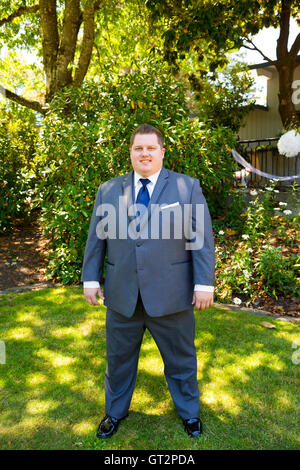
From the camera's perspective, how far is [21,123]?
9383mm

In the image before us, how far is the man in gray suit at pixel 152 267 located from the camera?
2621 millimetres

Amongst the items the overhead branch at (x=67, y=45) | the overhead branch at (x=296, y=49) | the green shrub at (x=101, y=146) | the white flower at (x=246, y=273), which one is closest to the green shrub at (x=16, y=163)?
the overhead branch at (x=67, y=45)

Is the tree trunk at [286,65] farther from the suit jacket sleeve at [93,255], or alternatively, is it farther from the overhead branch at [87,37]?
the suit jacket sleeve at [93,255]

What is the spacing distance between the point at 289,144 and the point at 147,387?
8210 millimetres

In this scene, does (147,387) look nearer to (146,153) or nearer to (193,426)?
(193,426)

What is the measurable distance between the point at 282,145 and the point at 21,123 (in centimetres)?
650

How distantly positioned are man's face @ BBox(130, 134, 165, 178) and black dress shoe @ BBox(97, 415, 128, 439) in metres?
1.84

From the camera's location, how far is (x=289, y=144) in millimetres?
9883

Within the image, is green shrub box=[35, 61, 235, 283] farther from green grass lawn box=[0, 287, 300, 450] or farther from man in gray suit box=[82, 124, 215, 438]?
man in gray suit box=[82, 124, 215, 438]

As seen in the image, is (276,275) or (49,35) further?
(49,35)

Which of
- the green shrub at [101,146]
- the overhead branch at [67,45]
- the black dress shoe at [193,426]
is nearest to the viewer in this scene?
the black dress shoe at [193,426]

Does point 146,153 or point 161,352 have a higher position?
point 146,153

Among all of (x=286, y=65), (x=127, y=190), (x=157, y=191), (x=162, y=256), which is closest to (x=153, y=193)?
(x=157, y=191)
